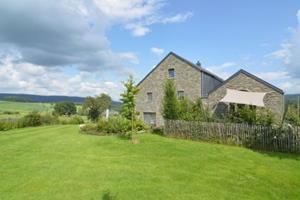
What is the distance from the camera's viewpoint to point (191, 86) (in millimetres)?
30422

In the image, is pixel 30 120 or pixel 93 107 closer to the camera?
pixel 30 120

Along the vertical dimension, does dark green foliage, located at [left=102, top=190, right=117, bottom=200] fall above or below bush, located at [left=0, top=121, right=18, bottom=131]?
below

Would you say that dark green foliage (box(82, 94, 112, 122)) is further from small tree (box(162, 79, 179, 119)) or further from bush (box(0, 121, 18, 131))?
small tree (box(162, 79, 179, 119))

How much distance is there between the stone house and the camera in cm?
2453

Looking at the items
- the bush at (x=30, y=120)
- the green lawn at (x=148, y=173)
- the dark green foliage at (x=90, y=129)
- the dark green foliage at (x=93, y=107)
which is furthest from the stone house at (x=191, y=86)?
the dark green foliage at (x=93, y=107)

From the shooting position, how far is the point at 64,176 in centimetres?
977

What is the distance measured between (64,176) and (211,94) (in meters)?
20.8

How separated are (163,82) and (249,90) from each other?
10836 mm

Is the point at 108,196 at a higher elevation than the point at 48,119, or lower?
lower

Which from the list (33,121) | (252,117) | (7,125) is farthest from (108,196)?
(33,121)

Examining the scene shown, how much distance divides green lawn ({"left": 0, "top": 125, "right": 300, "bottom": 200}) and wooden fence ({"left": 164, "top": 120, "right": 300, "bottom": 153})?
1.30m

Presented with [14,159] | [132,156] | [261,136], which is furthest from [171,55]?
[14,159]

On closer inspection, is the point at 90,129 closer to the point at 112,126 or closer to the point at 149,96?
the point at 112,126

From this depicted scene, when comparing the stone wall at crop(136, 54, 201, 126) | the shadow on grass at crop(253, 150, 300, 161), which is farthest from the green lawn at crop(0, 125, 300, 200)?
the stone wall at crop(136, 54, 201, 126)
